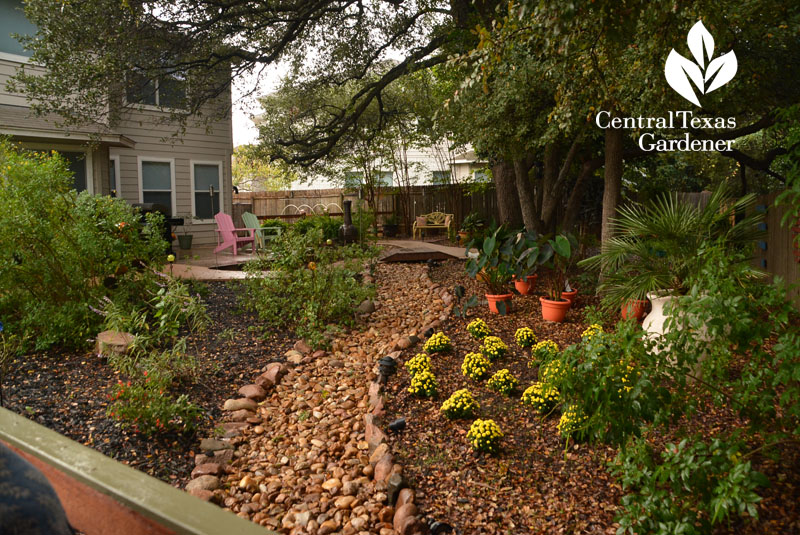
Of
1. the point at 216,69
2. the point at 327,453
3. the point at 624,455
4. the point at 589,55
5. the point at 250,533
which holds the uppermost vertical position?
the point at 216,69

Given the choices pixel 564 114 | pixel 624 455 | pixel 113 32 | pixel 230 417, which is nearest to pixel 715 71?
pixel 564 114

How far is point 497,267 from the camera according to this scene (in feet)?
16.1

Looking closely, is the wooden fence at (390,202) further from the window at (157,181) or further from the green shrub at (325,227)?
the window at (157,181)

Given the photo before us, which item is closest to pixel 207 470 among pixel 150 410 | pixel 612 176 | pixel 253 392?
pixel 150 410

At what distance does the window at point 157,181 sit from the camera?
420 inches

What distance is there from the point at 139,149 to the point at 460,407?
9909mm

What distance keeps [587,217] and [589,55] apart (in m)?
6.91

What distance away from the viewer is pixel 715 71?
158 inches

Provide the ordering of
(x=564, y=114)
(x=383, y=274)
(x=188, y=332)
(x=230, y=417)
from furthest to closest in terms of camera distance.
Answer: (x=383, y=274), (x=188, y=332), (x=564, y=114), (x=230, y=417)

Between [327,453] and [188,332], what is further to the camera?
[188,332]

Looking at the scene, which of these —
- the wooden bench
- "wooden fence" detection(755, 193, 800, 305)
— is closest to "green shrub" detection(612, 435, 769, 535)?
"wooden fence" detection(755, 193, 800, 305)

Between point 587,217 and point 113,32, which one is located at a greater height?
point 113,32

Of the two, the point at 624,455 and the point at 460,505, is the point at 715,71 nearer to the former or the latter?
the point at 624,455

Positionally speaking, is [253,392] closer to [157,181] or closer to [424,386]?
[424,386]
